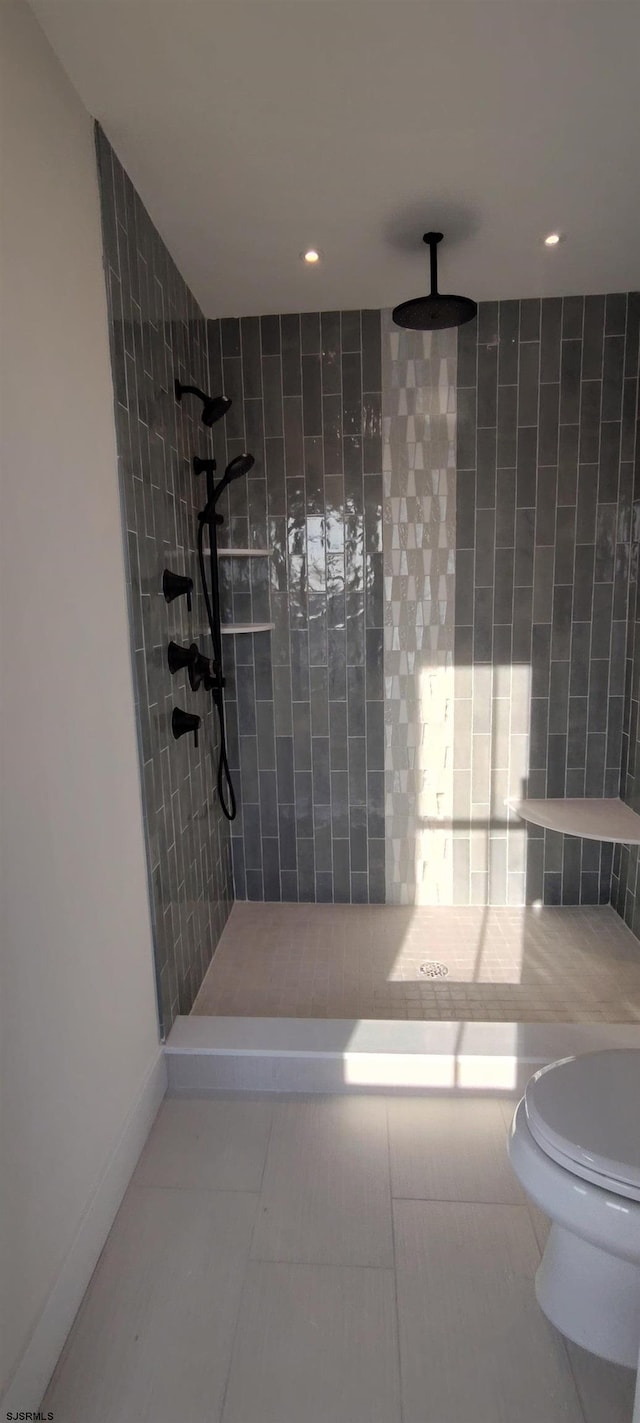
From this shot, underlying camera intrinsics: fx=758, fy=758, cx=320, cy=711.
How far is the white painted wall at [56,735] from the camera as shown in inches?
49.2

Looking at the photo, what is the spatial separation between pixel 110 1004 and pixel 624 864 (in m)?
2.08

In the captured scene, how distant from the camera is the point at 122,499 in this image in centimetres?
182

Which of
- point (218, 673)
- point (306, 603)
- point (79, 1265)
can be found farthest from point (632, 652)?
point (79, 1265)

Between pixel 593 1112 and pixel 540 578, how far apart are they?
2.01m

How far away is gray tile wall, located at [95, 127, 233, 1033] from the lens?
1856 millimetres

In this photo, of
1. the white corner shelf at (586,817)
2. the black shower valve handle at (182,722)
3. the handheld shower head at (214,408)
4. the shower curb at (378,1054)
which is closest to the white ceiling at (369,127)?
the handheld shower head at (214,408)

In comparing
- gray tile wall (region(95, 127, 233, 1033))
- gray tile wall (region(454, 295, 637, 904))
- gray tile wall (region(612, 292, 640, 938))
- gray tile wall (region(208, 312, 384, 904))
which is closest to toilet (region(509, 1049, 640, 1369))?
gray tile wall (region(95, 127, 233, 1033))

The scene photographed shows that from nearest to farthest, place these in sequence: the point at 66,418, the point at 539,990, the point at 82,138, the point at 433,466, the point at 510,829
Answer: the point at 66,418
the point at 82,138
the point at 539,990
the point at 433,466
the point at 510,829

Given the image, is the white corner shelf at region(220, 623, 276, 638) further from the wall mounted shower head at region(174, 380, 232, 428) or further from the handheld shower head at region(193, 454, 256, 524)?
the wall mounted shower head at region(174, 380, 232, 428)

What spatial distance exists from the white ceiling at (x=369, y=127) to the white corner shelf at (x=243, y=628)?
3.74 feet

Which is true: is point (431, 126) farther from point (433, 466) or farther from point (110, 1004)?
point (110, 1004)

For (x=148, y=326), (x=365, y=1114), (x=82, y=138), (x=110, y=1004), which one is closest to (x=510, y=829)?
(x=365, y=1114)

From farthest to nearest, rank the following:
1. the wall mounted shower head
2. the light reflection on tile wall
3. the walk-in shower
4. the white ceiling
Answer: the light reflection on tile wall
the walk-in shower
the wall mounted shower head
the white ceiling

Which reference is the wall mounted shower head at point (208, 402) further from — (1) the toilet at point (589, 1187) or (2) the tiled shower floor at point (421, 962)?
(1) the toilet at point (589, 1187)
